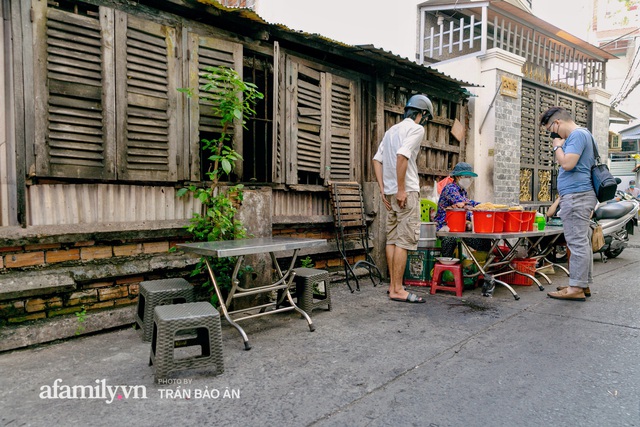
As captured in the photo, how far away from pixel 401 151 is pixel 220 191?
2131 millimetres

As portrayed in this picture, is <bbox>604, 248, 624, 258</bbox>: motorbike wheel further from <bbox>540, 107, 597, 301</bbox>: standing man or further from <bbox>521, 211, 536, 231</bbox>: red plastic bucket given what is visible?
<bbox>540, 107, 597, 301</bbox>: standing man

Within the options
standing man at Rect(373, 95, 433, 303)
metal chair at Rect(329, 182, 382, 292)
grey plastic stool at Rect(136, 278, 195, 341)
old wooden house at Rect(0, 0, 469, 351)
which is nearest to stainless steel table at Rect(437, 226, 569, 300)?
standing man at Rect(373, 95, 433, 303)

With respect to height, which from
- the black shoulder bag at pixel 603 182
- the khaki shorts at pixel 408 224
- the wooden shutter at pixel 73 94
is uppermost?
the wooden shutter at pixel 73 94

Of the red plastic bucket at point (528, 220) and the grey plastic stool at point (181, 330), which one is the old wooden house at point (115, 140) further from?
the red plastic bucket at point (528, 220)

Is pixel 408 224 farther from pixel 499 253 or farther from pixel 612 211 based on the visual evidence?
pixel 612 211

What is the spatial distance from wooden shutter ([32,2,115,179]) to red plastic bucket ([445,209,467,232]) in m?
4.05

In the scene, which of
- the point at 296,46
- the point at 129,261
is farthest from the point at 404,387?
the point at 296,46

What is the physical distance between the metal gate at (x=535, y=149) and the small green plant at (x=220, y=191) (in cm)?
818

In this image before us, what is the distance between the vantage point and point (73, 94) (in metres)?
3.89

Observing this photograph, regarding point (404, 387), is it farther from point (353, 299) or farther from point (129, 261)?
point (129, 261)

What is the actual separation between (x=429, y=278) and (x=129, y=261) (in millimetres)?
3971

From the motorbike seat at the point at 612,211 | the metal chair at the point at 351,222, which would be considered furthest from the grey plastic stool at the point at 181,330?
the motorbike seat at the point at 612,211

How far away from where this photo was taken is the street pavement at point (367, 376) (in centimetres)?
249

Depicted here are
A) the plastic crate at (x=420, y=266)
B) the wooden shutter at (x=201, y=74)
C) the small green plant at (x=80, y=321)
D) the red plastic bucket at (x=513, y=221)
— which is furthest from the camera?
the plastic crate at (x=420, y=266)
